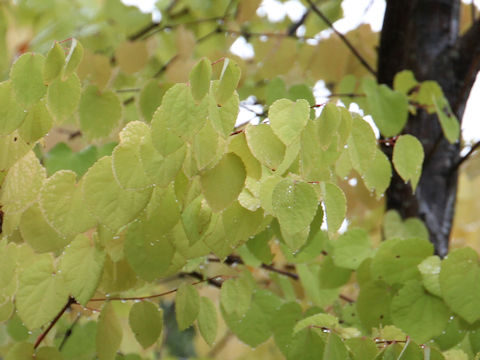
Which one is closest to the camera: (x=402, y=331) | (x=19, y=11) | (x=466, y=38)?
(x=402, y=331)

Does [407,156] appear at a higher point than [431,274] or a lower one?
higher

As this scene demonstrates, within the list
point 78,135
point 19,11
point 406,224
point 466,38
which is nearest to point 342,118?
point 406,224

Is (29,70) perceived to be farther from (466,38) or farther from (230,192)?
(466,38)

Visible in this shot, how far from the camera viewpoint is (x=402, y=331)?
67 centimetres

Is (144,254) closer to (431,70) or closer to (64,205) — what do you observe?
(64,205)

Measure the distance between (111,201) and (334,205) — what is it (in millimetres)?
223

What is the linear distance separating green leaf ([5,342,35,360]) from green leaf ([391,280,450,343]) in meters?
0.44

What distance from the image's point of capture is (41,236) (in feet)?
2.04

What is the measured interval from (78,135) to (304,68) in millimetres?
552

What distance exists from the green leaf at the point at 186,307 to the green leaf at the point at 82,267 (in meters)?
0.10

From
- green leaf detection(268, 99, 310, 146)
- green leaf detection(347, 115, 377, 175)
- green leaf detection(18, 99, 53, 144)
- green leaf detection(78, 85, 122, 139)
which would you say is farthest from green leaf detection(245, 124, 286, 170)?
green leaf detection(78, 85, 122, 139)

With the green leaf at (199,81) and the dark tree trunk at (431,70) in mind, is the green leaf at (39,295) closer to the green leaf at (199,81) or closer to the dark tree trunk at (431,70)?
the green leaf at (199,81)

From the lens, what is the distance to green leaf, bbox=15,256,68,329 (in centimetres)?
64

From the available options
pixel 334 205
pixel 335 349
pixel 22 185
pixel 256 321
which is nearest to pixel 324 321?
pixel 335 349
